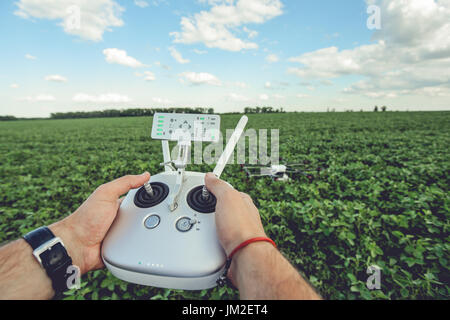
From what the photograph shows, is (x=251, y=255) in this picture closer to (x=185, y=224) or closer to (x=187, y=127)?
(x=185, y=224)

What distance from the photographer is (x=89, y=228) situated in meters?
1.56

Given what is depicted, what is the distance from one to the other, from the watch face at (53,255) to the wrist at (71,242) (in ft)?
0.66

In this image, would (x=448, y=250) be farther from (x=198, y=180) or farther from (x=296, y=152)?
(x=296, y=152)

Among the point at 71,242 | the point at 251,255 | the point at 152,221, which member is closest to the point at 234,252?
the point at 251,255

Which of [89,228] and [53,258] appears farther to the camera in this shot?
[89,228]

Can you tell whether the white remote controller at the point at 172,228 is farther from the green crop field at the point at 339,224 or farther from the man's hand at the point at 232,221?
the green crop field at the point at 339,224

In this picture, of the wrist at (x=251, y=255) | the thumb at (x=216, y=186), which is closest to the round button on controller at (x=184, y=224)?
the thumb at (x=216, y=186)

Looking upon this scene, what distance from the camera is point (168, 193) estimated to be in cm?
172

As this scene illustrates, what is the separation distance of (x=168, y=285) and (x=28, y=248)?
928mm

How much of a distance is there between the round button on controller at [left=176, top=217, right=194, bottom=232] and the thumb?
10.8 inches

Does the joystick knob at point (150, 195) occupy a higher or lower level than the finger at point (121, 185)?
lower

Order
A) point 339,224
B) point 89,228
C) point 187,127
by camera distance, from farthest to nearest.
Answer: point 339,224 < point 187,127 < point 89,228

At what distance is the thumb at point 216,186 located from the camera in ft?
5.06

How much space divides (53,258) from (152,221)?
1.99 feet
